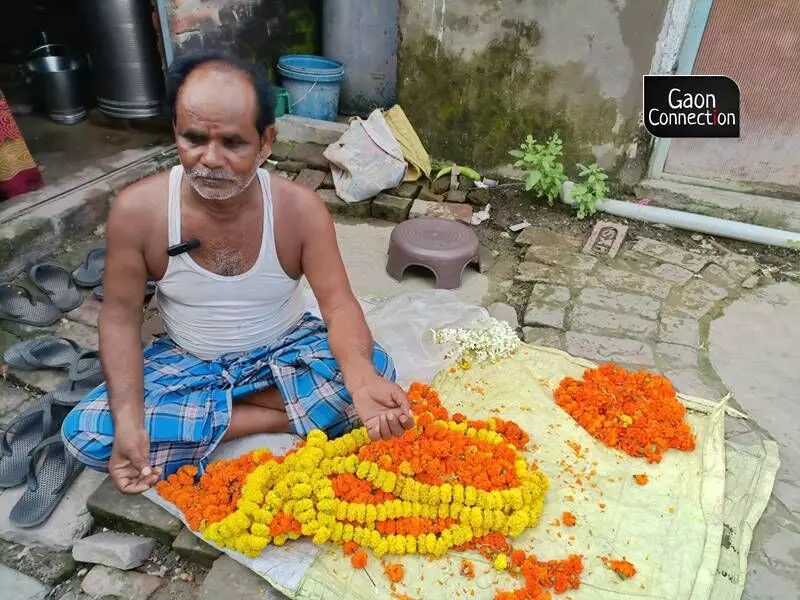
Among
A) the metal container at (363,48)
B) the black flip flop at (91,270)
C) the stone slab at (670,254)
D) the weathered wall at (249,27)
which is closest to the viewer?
the black flip flop at (91,270)

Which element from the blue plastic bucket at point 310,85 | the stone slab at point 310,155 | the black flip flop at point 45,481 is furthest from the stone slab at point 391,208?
the black flip flop at point 45,481

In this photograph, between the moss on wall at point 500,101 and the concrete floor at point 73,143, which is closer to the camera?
the moss on wall at point 500,101

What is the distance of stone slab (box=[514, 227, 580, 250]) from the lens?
449 centimetres

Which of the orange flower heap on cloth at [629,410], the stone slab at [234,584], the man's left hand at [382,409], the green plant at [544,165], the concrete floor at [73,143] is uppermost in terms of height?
the man's left hand at [382,409]

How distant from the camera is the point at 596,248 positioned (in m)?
4.46

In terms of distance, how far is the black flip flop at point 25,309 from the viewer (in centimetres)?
345

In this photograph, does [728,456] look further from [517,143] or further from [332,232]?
[517,143]

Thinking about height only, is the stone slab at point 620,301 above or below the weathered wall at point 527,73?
below

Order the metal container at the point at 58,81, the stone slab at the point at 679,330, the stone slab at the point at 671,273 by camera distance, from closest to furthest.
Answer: the stone slab at the point at 679,330 → the stone slab at the point at 671,273 → the metal container at the point at 58,81

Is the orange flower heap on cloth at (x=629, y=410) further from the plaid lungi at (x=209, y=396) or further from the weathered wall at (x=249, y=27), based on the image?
the weathered wall at (x=249, y=27)

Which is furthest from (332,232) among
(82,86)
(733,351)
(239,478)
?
(82,86)

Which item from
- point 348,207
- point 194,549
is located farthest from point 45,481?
point 348,207

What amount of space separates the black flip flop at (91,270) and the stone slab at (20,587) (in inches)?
72.6

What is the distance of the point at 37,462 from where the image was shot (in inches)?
102
